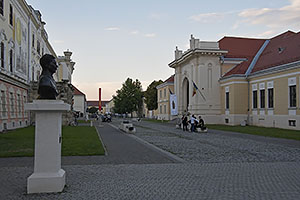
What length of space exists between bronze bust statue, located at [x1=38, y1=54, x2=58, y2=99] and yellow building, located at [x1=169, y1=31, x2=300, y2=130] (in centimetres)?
2784

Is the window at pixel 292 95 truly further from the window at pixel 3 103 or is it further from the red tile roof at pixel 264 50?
the window at pixel 3 103

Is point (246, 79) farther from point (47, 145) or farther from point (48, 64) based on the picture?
point (47, 145)

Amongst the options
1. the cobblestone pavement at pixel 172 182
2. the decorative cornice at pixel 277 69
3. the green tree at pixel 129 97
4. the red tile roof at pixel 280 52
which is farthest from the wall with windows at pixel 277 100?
the green tree at pixel 129 97

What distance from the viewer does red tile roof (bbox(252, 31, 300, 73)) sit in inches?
1357

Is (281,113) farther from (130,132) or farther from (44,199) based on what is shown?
(44,199)

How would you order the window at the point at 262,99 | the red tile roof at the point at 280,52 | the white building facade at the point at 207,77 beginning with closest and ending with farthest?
the red tile roof at the point at 280,52 → the window at the point at 262,99 → the white building facade at the point at 207,77

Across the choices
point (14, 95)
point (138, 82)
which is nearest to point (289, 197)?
point (14, 95)

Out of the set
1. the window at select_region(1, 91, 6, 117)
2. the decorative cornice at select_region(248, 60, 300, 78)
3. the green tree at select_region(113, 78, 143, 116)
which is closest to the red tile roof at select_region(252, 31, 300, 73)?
the decorative cornice at select_region(248, 60, 300, 78)

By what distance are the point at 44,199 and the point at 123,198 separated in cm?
152

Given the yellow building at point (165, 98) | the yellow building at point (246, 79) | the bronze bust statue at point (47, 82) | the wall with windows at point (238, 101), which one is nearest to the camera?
the bronze bust statue at point (47, 82)

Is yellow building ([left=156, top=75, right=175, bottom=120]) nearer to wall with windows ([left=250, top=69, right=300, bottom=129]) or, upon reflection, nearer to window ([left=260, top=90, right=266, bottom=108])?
wall with windows ([left=250, top=69, right=300, bottom=129])

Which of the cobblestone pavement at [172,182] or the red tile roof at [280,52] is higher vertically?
the red tile roof at [280,52]

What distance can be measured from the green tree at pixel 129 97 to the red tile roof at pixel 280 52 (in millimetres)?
63552

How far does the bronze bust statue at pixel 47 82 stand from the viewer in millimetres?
7441
